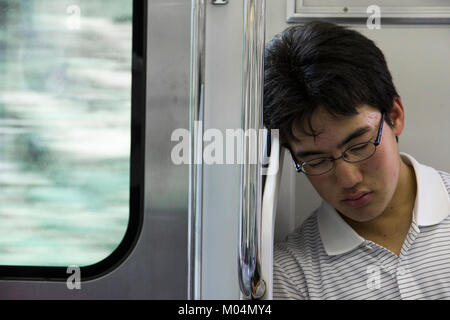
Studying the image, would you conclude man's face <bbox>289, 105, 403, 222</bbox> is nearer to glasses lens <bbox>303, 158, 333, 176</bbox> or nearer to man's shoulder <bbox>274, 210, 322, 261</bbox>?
glasses lens <bbox>303, 158, 333, 176</bbox>

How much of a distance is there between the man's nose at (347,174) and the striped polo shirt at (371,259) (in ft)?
0.55

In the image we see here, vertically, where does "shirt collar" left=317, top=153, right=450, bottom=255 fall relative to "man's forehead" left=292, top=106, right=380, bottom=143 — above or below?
below

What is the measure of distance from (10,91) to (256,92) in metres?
0.65

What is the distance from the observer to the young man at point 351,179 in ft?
3.83

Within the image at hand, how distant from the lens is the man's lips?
3.96 feet

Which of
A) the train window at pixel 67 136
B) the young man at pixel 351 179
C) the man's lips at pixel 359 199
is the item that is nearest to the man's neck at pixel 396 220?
the young man at pixel 351 179

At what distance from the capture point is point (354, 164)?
1171 mm

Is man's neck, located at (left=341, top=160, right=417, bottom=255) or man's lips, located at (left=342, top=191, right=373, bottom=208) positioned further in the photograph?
man's neck, located at (left=341, top=160, right=417, bottom=255)

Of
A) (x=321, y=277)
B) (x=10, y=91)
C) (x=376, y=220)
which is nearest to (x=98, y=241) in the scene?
(x=10, y=91)

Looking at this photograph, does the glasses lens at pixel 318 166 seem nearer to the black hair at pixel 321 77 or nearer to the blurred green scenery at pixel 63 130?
the black hair at pixel 321 77

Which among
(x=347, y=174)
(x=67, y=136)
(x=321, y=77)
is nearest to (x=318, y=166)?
(x=347, y=174)

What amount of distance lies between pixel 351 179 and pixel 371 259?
23 cm

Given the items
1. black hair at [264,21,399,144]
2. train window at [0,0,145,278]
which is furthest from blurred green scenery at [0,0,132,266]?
black hair at [264,21,399,144]

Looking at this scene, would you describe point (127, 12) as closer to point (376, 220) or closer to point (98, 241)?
point (98, 241)
